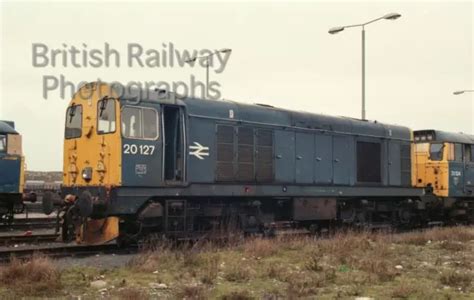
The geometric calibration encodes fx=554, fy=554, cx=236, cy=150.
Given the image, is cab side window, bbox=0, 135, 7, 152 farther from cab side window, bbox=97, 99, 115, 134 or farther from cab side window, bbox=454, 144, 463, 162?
cab side window, bbox=454, 144, 463, 162

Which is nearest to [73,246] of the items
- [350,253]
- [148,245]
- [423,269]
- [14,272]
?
[148,245]

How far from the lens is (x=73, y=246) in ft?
42.6

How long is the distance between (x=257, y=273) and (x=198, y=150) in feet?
16.3

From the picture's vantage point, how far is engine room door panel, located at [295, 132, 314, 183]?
16.0 metres

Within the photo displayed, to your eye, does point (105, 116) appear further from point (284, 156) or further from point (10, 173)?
point (10, 173)

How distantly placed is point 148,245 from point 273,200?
456cm

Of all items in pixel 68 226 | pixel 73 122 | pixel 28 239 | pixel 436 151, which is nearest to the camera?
pixel 68 226

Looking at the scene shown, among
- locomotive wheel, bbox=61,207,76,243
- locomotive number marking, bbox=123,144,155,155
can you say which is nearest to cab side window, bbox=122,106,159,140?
locomotive number marking, bbox=123,144,155,155

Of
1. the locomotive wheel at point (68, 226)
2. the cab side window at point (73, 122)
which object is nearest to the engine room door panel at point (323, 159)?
the cab side window at point (73, 122)

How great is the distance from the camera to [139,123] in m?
12.4

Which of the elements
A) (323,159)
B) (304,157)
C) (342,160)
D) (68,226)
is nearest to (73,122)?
(68,226)

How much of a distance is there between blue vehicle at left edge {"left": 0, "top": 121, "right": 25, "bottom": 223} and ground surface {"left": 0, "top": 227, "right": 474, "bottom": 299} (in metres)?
8.91

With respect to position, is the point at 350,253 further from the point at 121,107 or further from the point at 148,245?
the point at 121,107

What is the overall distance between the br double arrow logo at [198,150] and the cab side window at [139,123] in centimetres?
103
